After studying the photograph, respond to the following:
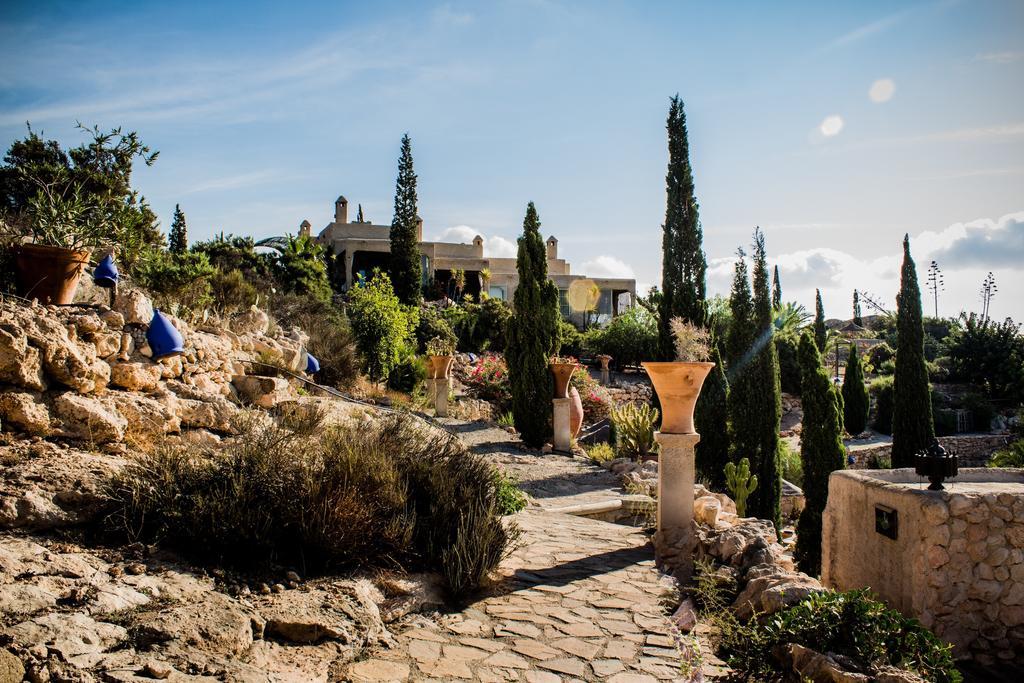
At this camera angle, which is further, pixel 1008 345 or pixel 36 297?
pixel 1008 345

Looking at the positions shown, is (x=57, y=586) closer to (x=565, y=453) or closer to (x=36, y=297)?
(x=36, y=297)

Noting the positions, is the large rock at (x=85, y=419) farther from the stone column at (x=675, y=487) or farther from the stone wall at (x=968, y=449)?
the stone wall at (x=968, y=449)

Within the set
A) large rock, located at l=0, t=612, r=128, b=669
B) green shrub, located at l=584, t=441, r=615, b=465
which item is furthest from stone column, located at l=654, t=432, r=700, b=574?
green shrub, located at l=584, t=441, r=615, b=465

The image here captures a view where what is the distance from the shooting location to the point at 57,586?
2914 mm

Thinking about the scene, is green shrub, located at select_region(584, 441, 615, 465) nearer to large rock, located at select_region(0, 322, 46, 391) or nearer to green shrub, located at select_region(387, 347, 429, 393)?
green shrub, located at select_region(387, 347, 429, 393)

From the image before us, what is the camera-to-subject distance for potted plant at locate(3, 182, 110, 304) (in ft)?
16.5

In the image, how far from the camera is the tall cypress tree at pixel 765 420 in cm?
1105

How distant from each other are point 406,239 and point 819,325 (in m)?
20.2

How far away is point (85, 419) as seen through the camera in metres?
4.46

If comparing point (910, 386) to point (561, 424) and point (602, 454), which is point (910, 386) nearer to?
point (602, 454)

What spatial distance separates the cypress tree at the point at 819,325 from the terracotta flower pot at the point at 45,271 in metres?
28.4

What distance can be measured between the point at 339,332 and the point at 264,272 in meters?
6.88

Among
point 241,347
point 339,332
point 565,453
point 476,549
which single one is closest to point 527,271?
point 565,453

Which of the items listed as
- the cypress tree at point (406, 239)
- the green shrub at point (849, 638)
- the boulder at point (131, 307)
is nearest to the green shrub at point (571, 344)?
the cypress tree at point (406, 239)
